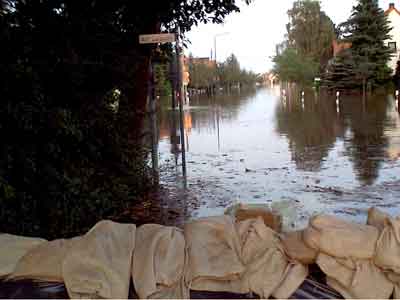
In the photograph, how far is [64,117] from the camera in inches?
173

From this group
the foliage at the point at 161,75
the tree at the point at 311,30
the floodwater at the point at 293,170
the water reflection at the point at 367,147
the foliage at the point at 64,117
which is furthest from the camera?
the tree at the point at 311,30

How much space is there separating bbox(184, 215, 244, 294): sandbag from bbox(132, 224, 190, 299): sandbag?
0.05m

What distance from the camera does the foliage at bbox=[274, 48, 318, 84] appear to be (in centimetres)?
5988

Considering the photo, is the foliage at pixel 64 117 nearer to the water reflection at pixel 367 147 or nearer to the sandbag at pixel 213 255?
the sandbag at pixel 213 255

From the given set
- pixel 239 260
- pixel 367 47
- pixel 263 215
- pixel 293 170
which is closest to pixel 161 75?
pixel 293 170

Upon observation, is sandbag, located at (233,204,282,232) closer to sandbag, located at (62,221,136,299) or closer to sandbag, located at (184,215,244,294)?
sandbag, located at (184,215,244,294)

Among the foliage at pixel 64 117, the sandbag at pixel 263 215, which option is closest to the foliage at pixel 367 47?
the foliage at pixel 64 117

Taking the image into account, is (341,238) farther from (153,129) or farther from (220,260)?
(153,129)

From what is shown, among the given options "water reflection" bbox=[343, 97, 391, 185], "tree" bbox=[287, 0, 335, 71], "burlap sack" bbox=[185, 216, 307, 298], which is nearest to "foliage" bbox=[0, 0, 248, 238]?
"burlap sack" bbox=[185, 216, 307, 298]

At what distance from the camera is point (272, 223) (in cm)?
361

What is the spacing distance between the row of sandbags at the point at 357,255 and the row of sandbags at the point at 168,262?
0.14 metres

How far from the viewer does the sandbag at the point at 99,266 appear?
2.22 m

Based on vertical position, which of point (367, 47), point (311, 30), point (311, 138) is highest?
point (311, 30)

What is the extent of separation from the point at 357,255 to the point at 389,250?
132 millimetres
